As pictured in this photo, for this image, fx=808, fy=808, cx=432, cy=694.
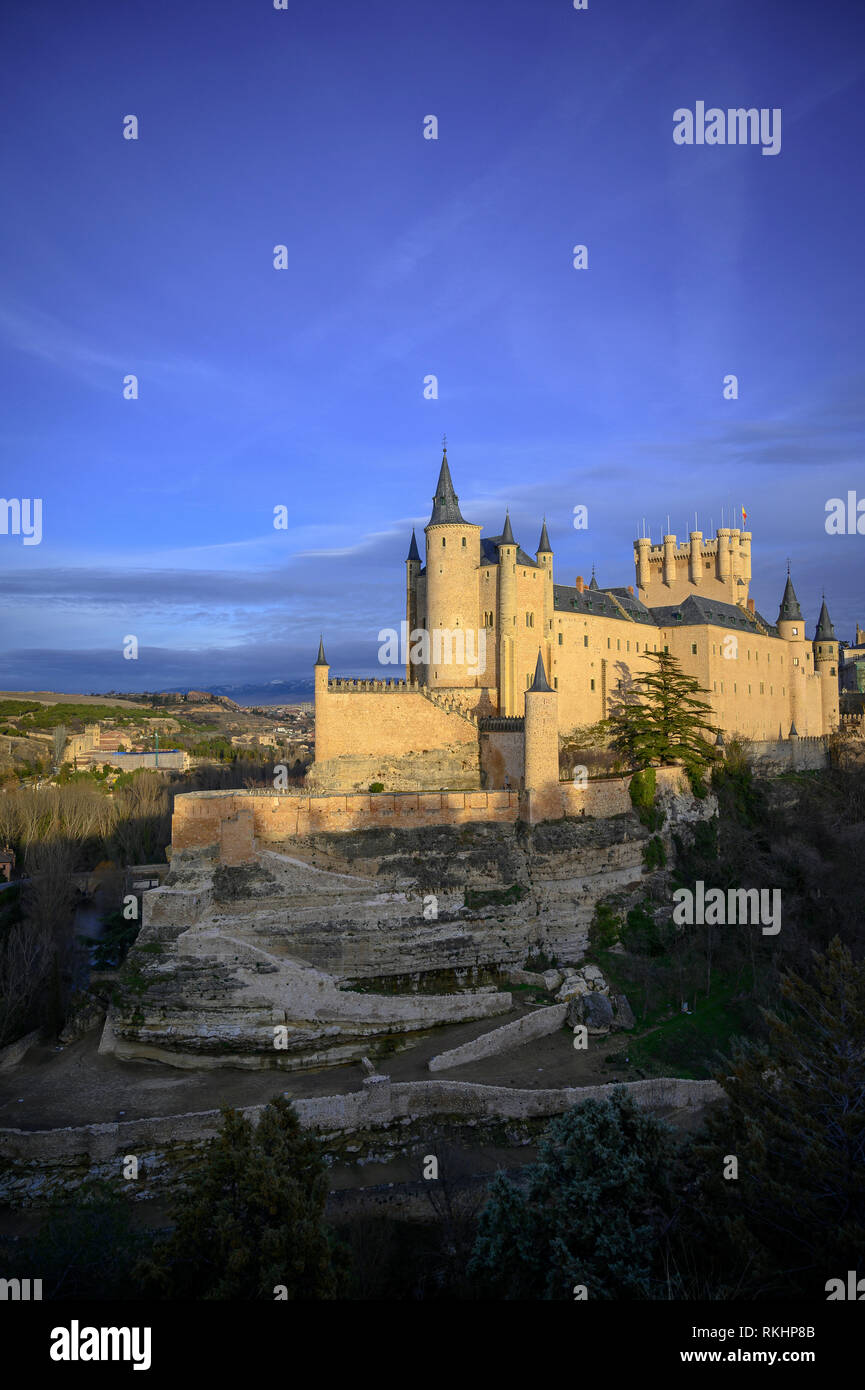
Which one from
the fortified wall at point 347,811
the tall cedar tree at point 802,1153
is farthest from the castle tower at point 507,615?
the tall cedar tree at point 802,1153

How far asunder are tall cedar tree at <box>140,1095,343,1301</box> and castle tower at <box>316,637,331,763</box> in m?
22.9

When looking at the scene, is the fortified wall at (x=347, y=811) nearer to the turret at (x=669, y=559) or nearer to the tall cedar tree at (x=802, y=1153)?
the tall cedar tree at (x=802, y=1153)

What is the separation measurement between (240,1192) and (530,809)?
22.2m

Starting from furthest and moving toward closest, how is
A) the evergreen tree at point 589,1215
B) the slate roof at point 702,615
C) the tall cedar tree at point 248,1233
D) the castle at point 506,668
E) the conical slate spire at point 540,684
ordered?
the slate roof at point 702,615, the castle at point 506,668, the conical slate spire at point 540,684, the evergreen tree at point 589,1215, the tall cedar tree at point 248,1233

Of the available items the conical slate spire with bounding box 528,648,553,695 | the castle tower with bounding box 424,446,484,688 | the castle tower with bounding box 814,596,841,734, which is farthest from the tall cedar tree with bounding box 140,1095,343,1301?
the castle tower with bounding box 814,596,841,734

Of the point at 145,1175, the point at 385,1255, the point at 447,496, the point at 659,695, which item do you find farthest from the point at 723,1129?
the point at 447,496

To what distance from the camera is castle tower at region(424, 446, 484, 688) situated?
41.2m

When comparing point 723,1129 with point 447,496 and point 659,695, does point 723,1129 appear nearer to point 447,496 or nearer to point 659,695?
point 659,695

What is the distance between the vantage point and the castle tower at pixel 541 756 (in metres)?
34.5

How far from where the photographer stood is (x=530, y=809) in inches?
1356

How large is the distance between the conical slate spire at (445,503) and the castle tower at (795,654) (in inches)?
1172

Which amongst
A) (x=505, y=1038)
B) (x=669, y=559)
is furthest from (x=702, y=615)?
(x=505, y=1038)
